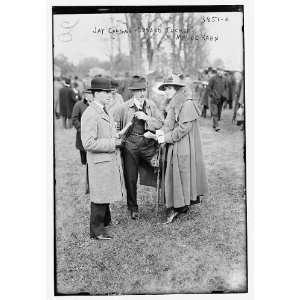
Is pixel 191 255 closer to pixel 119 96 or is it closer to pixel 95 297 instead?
pixel 95 297

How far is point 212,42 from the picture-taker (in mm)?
7551

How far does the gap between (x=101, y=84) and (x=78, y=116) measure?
1.79ft

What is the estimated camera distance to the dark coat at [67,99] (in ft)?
24.4

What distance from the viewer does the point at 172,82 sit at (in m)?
7.45

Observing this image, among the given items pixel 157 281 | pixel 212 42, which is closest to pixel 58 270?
pixel 157 281

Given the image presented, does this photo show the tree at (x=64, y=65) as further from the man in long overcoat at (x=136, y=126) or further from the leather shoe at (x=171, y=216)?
the leather shoe at (x=171, y=216)

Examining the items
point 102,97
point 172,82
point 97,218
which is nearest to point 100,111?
point 102,97

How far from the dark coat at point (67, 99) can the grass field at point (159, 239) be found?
22cm

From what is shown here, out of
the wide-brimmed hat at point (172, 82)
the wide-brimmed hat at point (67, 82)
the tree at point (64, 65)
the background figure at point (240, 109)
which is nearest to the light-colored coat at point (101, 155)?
the wide-brimmed hat at point (67, 82)

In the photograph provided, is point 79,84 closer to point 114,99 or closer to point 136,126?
point 114,99

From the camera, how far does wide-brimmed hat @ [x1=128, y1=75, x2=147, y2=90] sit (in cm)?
745

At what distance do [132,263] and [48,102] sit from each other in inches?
93.2

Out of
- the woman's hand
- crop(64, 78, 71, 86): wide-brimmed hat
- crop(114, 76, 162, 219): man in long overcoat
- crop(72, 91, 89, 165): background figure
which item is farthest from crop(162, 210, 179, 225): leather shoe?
crop(64, 78, 71, 86): wide-brimmed hat

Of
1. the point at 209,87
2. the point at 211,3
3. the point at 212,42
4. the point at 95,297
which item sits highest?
the point at 211,3
